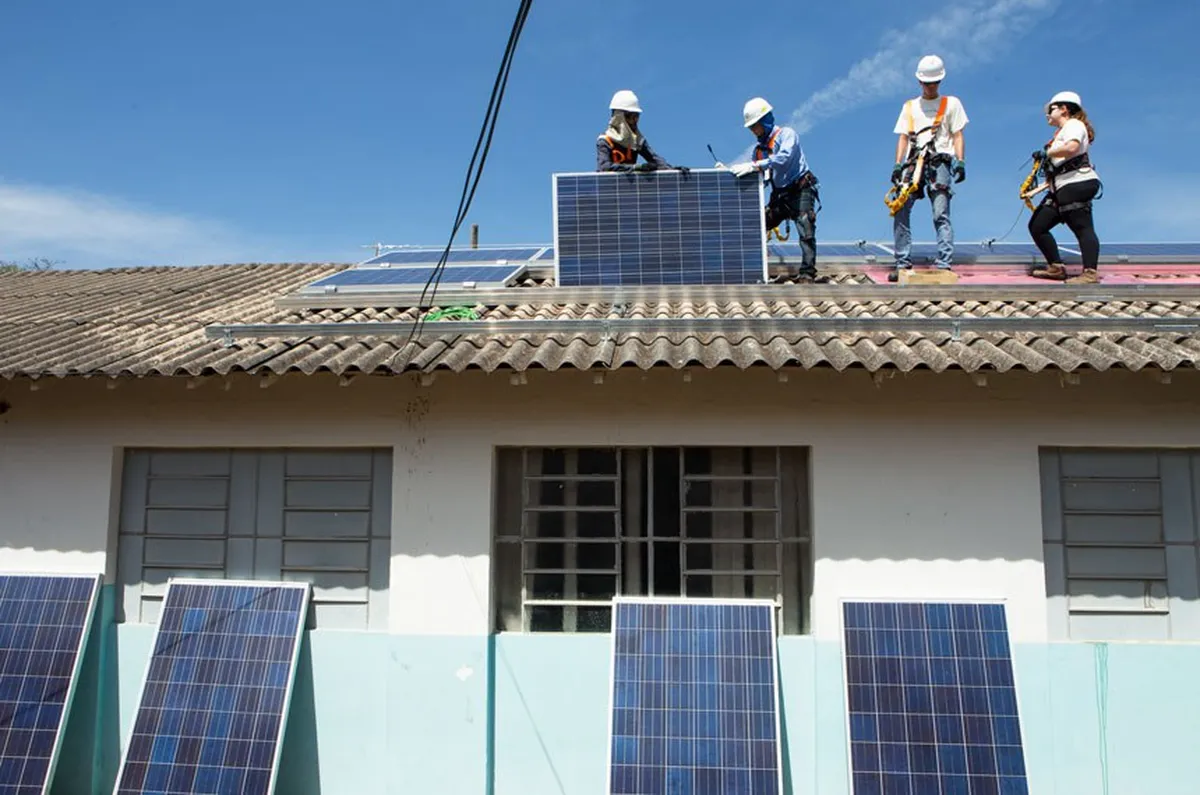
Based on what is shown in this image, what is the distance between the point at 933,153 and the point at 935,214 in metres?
0.54

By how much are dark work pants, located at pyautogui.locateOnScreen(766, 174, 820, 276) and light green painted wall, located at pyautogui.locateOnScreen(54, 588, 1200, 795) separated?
11.4 ft

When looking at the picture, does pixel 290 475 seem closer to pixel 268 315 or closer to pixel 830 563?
pixel 268 315

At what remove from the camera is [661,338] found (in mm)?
5660

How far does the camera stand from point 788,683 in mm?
5672

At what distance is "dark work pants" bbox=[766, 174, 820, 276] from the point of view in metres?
7.56

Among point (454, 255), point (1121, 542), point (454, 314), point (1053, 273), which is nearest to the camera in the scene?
point (1121, 542)

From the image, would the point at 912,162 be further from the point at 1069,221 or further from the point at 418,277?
the point at 418,277

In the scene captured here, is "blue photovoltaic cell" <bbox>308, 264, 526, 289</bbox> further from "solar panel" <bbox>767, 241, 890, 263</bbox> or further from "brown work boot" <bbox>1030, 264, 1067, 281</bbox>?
"brown work boot" <bbox>1030, 264, 1067, 281</bbox>

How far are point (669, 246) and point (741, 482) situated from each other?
232cm

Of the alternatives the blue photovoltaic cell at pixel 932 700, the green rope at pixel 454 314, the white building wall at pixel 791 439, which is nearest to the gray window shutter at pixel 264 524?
the white building wall at pixel 791 439

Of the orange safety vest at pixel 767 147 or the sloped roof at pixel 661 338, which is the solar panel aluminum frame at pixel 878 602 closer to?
the sloped roof at pixel 661 338

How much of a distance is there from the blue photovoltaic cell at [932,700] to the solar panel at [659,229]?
9.98 feet

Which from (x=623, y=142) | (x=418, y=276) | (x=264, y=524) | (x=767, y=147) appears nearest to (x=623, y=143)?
(x=623, y=142)

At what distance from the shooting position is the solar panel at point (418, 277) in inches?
283
